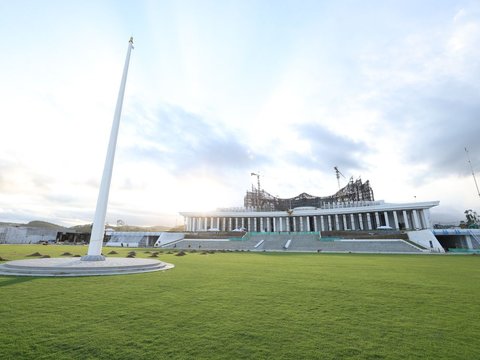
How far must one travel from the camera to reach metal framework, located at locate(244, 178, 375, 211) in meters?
83.4

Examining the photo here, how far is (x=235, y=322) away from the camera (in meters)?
5.37

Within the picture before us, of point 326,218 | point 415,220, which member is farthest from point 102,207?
point 326,218

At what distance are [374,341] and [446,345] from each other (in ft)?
3.90

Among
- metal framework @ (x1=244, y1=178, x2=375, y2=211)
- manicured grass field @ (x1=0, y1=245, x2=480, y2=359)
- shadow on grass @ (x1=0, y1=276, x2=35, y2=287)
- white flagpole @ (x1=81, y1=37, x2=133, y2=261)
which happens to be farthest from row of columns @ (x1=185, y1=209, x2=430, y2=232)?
shadow on grass @ (x1=0, y1=276, x2=35, y2=287)

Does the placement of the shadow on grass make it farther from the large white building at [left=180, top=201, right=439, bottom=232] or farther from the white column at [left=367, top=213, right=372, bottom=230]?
the white column at [left=367, top=213, right=372, bottom=230]

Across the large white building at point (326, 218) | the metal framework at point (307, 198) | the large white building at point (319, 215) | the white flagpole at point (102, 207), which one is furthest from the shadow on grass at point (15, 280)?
the metal framework at point (307, 198)

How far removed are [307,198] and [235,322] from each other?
306 feet

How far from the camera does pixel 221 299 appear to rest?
291 inches

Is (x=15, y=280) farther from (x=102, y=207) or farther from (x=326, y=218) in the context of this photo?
(x=326, y=218)

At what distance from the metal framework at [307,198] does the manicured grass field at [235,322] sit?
265ft

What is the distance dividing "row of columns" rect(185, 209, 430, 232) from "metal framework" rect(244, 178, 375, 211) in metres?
8.96

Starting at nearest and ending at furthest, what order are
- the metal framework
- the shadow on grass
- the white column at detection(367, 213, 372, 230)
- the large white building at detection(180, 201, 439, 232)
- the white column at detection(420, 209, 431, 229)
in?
the shadow on grass
the white column at detection(420, 209, 431, 229)
the large white building at detection(180, 201, 439, 232)
the white column at detection(367, 213, 372, 230)
the metal framework

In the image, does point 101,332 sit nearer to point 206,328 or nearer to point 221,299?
point 206,328

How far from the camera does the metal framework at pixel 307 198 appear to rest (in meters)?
83.4
